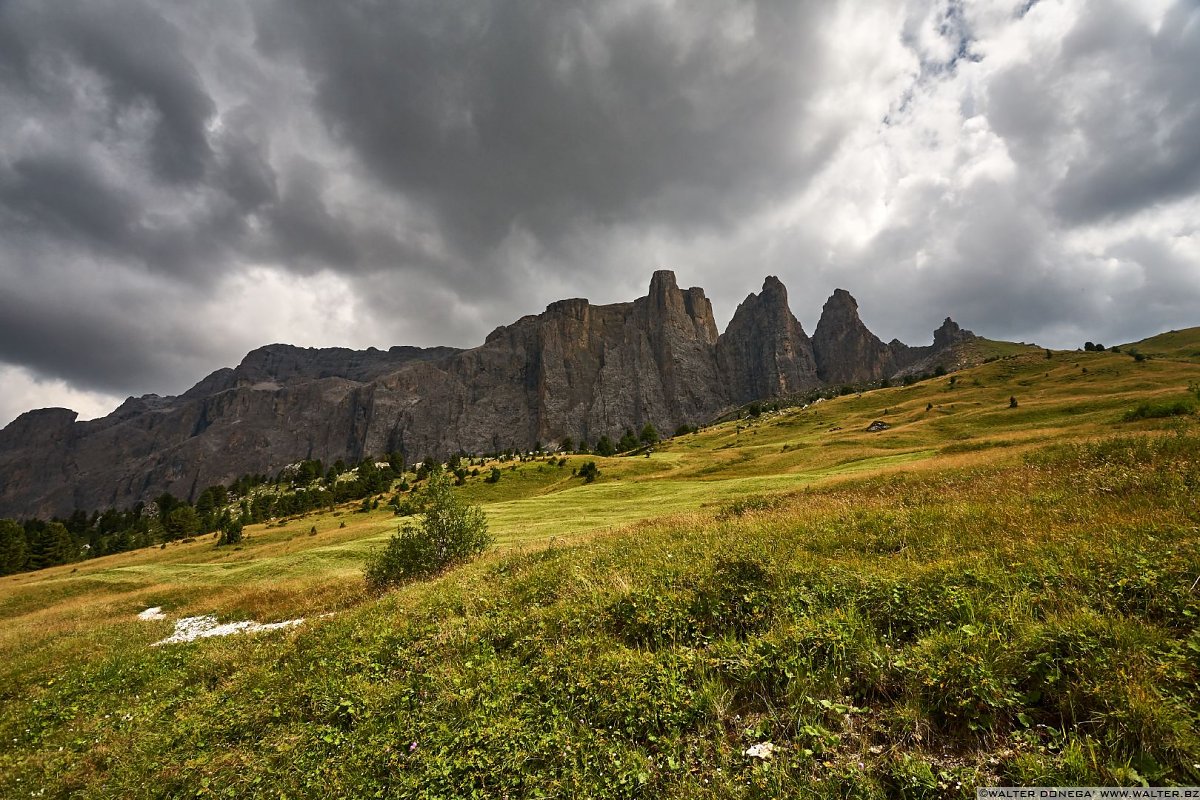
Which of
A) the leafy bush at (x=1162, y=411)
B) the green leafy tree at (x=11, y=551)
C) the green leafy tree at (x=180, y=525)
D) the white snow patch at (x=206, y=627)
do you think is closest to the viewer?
the white snow patch at (x=206, y=627)

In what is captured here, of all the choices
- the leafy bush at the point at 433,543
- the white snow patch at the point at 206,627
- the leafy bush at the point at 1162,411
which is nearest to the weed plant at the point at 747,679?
the white snow patch at the point at 206,627

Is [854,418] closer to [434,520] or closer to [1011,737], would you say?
[434,520]

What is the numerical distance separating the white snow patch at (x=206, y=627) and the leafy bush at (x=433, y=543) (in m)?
4.14

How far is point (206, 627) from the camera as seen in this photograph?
1991 centimetres

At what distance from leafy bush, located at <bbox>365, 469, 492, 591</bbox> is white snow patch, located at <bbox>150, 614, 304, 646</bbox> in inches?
163

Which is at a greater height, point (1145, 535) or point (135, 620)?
point (1145, 535)

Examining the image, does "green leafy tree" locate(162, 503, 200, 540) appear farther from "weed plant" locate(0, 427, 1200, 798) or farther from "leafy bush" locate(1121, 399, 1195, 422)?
"leafy bush" locate(1121, 399, 1195, 422)

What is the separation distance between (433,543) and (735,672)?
756 inches

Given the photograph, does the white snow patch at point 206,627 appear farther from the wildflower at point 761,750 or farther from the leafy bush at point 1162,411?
the leafy bush at point 1162,411

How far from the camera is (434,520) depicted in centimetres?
2320

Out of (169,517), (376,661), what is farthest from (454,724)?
(169,517)

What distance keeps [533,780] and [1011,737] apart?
4610 mm

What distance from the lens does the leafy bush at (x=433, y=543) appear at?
21.4 meters

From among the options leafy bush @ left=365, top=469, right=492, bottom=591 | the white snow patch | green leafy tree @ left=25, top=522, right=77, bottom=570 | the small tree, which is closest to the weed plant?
the white snow patch
